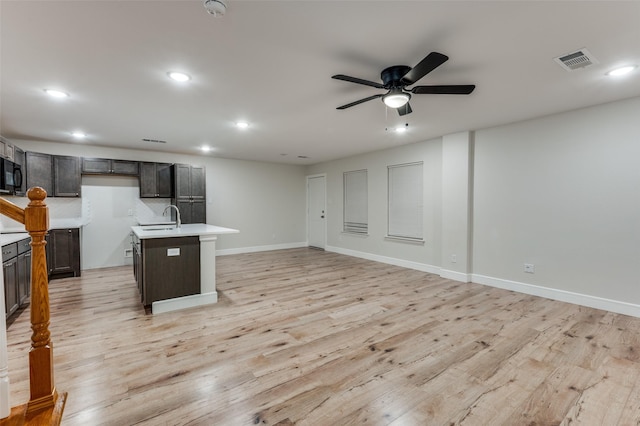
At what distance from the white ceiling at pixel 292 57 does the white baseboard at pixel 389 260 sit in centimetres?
255

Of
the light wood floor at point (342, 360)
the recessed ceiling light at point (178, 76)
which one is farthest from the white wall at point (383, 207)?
the recessed ceiling light at point (178, 76)

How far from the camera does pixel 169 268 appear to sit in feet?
11.5

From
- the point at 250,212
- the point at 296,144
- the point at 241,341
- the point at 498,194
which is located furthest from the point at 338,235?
the point at 241,341

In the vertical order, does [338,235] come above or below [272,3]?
below

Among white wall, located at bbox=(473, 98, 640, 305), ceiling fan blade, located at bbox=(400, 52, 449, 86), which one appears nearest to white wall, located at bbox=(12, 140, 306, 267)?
white wall, located at bbox=(473, 98, 640, 305)

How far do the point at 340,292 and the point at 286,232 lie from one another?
13.8 feet

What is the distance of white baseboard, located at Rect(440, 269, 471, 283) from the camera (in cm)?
477

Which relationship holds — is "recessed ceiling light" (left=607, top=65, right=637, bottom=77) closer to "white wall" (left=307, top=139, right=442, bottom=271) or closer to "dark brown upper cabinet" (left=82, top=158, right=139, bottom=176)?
"white wall" (left=307, top=139, right=442, bottom=271)

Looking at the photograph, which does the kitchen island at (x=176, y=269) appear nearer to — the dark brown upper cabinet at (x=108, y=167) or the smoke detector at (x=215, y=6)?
the smoke detector at (x=215, y=6)

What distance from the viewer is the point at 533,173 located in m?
4.08

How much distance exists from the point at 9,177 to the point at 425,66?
5.71m

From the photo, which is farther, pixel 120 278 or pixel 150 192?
pixel 150 192

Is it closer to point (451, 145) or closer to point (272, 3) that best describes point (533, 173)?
point (451, 145)

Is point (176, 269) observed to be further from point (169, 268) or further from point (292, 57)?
point (292, 57)
